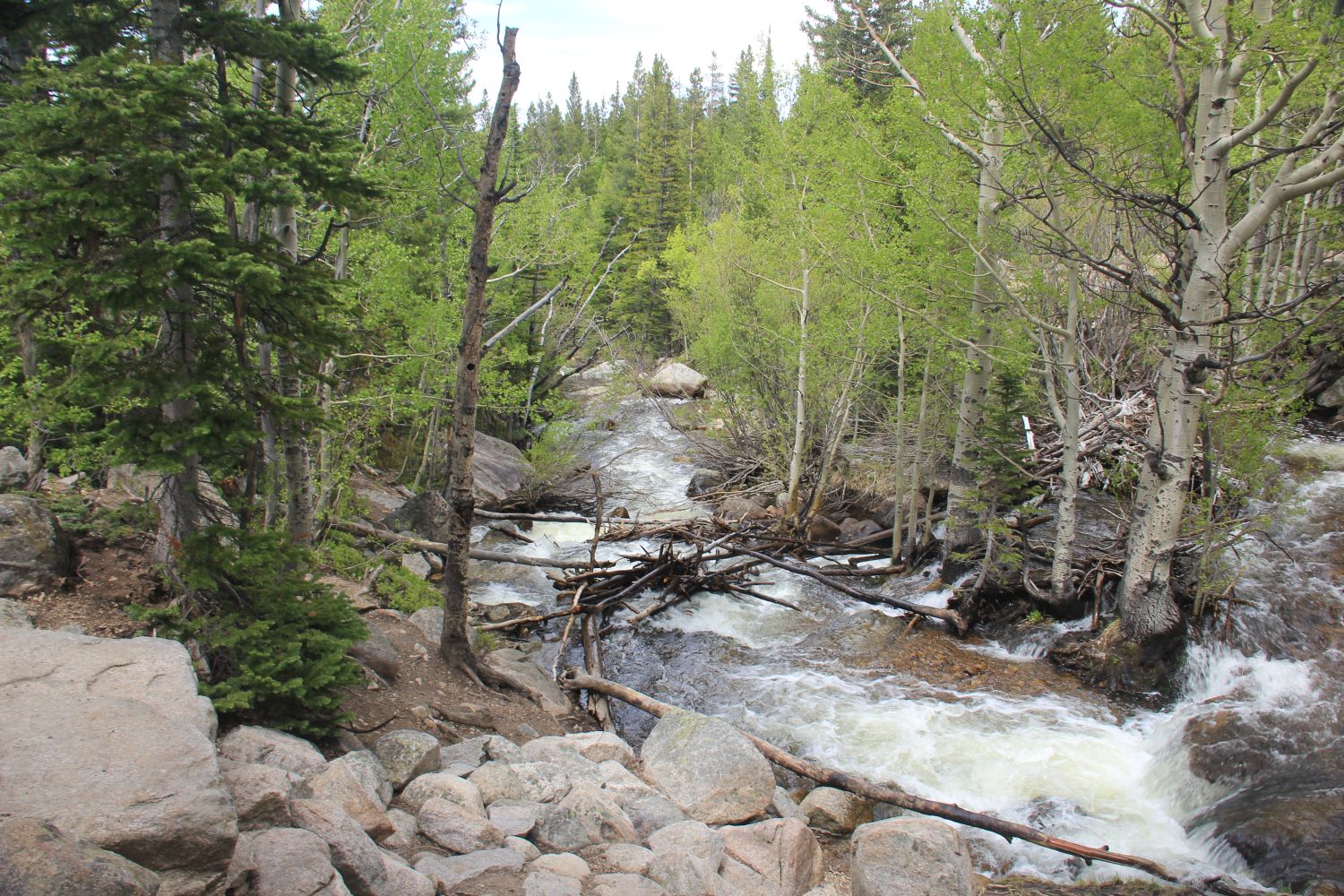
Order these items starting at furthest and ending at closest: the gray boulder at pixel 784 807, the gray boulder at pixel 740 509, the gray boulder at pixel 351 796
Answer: the gray boulder at pixel 740 509 → the gray boulder at pixel 784 807 → the gray boulder at pixel 351 796

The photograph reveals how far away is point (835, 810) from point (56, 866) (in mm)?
5286

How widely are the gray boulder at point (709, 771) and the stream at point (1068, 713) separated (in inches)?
50.6

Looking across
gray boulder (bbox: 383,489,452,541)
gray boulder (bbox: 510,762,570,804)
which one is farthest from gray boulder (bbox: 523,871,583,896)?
gray boulder (bbox: 383,489,452,541)

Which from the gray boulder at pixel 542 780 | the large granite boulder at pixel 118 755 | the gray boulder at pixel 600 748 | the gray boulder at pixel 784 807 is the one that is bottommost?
the gray boulder at pixel 784 807

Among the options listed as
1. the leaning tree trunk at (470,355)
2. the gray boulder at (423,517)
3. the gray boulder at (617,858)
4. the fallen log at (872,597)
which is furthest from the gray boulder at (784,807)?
the gray boulder at (423,517)

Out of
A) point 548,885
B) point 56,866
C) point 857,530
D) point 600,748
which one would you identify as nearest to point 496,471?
point 857,530

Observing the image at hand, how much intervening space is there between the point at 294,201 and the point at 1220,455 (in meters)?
8.90

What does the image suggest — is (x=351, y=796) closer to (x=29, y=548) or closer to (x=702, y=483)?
(x=29, y=548)

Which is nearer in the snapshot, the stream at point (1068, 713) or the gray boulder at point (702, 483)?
the stream at point (1068, 713)

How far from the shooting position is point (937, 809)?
5820mm

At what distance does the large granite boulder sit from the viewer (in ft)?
8.80

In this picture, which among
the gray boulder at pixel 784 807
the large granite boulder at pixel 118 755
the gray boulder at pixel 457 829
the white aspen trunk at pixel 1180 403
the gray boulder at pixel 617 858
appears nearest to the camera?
the large granite boulder at pixel 118 755

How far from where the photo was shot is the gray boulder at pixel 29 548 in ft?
16.9

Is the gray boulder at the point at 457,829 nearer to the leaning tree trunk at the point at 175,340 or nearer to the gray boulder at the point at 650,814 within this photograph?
the gray boulder at the point at 650,814
